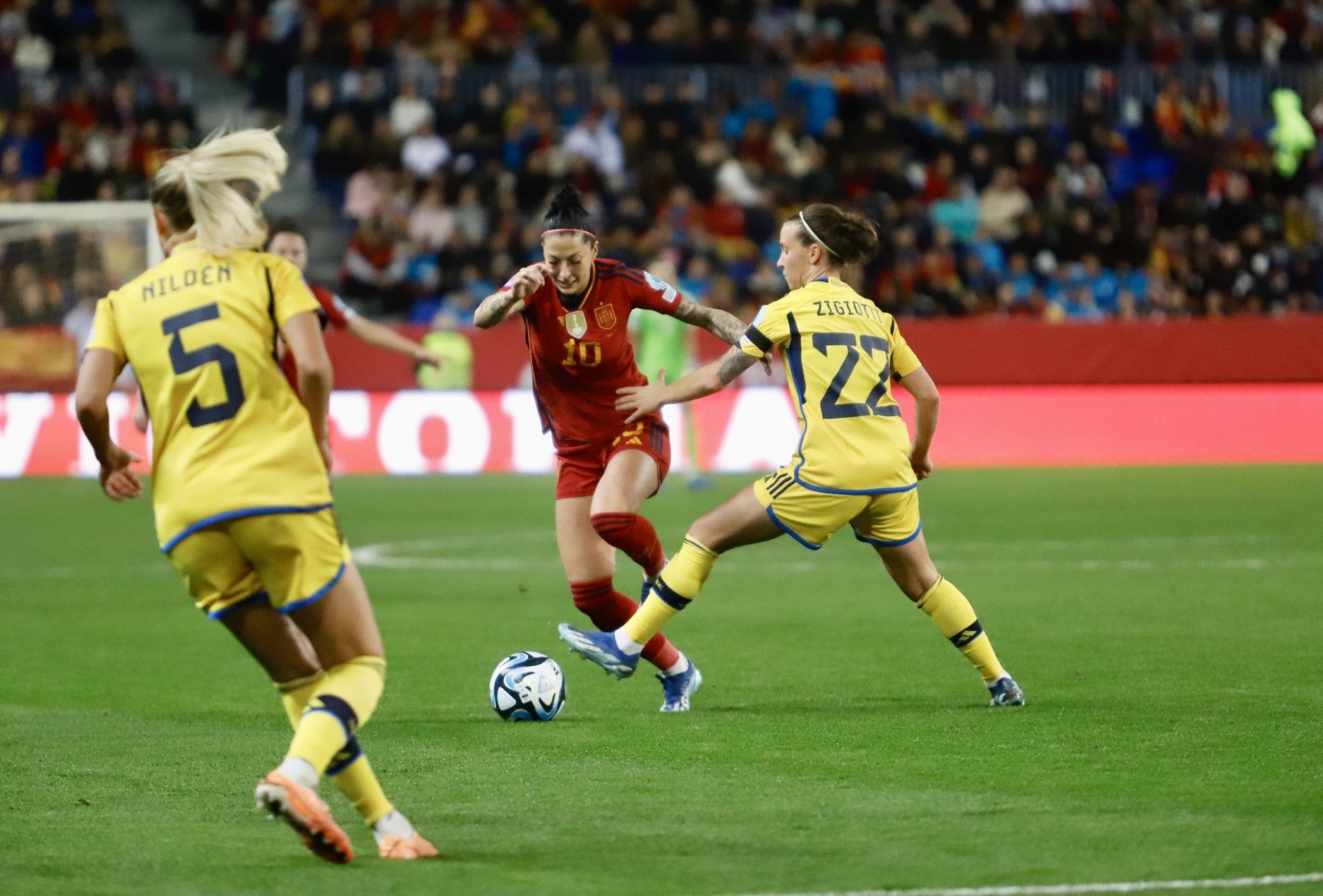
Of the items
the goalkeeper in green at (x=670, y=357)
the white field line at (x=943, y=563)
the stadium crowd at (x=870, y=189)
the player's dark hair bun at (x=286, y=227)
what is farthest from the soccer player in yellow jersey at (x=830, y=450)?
the stadium crowd at (x=870, y=189)

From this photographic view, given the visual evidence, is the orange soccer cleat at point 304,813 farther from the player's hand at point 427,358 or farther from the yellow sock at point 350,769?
the player's hand at point 427,358

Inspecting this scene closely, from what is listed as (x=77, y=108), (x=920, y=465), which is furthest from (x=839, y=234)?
(x=77, y=108)

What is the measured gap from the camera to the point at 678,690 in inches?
305

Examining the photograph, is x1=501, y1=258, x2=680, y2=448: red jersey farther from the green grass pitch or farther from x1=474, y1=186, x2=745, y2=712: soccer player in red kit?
the green grass pitch

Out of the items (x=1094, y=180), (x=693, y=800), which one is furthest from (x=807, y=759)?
(x=1094, y=180)

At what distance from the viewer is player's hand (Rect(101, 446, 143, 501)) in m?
5.27

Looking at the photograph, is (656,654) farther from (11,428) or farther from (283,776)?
(11,428)

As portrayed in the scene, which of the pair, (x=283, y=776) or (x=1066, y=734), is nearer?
(x=283, y=776)

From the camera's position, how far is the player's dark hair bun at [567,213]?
7656 mm

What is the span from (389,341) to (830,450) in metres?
2.08

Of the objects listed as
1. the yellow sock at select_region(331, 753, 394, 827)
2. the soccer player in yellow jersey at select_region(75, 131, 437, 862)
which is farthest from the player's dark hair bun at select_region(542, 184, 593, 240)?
the yellow sock at select_region(331, 753, 394, 827)

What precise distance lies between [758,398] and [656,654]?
1264 centimetres

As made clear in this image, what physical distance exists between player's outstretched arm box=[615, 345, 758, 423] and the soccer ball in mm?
1119

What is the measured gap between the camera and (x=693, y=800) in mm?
5891
